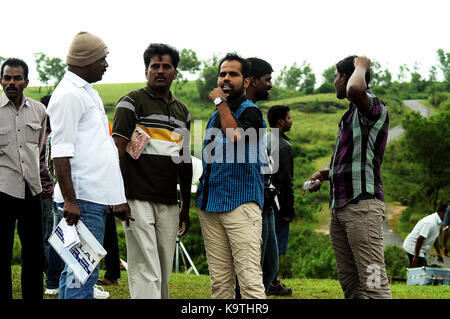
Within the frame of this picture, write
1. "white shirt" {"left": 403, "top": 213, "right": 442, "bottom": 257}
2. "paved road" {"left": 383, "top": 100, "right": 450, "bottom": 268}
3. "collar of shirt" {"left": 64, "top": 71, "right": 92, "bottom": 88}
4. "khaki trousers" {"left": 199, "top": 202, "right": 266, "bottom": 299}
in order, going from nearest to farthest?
1. "collar of shirt" {"left": 64, "top": 71, "right": 92, "bottom": 88}
2. "khaki trousers" {"left": 199, "top": 202, "right": 266, "bottom": 299}
3. "white shirt" {"left": 403, "top": 213, "right": 442, "bottom": 257}
4. "paved road" {"left": 383, "top": 100, "right": 450, "bottom": 268}

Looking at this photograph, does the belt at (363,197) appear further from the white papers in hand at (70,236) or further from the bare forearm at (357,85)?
the white papers in hand at (70,236)

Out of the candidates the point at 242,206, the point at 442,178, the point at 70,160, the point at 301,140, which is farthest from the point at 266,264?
the point at 301,140

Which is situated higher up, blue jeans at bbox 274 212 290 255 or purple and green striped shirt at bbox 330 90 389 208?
purple and green striped shirt at bbox 330 90 389 208

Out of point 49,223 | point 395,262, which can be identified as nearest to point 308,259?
point 395,262

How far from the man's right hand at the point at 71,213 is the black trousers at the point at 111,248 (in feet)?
9.08

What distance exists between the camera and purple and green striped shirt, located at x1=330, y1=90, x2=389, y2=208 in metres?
3.66

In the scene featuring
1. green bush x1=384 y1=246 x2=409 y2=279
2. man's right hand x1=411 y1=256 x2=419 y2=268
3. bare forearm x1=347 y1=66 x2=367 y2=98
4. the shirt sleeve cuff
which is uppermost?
bare forearm x1=347 y1=66 x2=367 y2=98

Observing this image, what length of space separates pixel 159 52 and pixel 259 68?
39.7 inches

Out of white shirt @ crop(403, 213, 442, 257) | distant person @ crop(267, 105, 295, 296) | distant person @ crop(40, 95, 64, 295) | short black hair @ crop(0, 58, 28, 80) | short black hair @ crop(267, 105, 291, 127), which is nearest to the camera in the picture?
short black hair @ crop(0, 58, 28, 80)

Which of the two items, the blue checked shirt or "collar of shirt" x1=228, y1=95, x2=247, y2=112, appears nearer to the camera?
the blue checked shirt

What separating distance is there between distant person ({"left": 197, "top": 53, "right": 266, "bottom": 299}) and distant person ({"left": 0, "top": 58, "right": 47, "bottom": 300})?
146 cm

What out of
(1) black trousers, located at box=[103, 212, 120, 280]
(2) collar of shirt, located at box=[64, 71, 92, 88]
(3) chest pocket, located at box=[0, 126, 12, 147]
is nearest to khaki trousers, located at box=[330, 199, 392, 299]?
(2) collar of shirt, located at box=[64, 71, 92, 88]

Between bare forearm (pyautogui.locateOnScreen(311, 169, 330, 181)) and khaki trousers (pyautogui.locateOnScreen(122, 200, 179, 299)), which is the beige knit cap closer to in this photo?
khaki trousers (pyautogui.locateOnScreen(122, 200, 179, 299))
